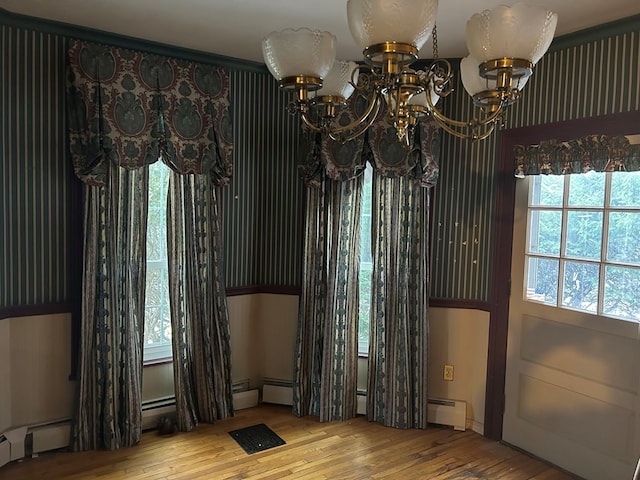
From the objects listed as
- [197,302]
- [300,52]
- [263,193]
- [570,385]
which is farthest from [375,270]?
[300,52]

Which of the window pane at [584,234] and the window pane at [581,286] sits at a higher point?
the window pane at [584,234]

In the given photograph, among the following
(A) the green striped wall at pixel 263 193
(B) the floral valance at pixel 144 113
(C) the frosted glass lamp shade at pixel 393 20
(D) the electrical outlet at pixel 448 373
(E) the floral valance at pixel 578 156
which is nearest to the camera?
(C) the frosted glass lamp shade at pixel 393 20

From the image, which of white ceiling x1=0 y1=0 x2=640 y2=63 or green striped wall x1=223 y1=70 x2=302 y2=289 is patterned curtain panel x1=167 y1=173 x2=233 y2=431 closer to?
green striped wall x1=223 y1=70 x2=302 y2=289

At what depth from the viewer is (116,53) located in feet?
9.49

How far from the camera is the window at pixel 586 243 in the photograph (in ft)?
8.46

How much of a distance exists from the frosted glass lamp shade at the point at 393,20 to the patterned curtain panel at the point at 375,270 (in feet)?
6.48

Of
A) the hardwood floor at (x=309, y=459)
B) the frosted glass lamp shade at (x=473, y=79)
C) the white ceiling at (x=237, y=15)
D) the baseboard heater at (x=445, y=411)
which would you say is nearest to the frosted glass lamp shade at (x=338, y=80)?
the frosted glass lamp shade at (x=473, y=79)

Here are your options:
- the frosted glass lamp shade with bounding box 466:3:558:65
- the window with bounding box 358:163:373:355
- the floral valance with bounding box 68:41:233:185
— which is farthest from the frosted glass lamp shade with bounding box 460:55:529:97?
the floral valance with bounding box 68:41:233:185

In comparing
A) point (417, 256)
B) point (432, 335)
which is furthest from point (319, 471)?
point (417, 256)

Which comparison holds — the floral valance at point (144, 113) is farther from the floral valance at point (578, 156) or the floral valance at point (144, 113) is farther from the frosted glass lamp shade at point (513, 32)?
the frosted glass lamp shade at point (513, 32)

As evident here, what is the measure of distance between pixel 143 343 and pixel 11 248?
0.94 m

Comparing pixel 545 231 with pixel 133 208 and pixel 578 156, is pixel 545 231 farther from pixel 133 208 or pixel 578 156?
pixel 133 208

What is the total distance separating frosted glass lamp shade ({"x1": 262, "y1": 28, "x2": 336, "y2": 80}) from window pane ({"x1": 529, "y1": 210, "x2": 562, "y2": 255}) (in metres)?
1.97

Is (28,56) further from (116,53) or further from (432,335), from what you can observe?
(432,335)
